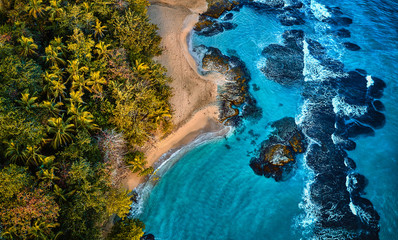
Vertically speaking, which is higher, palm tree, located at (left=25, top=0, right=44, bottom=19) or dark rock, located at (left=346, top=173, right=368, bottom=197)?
palm tree, located at (left=25, top=0, right=44, bottom=19)

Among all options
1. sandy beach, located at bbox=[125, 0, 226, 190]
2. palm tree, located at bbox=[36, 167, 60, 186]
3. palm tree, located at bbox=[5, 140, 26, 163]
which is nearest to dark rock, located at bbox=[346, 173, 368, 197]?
sandy beach, located at bbox=[125, 0, 226, 190]

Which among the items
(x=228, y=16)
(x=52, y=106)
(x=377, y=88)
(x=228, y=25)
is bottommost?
(x=377, y=88)

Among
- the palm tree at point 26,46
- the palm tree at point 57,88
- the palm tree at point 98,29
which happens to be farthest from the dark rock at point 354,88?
the palm tree at point 26,46

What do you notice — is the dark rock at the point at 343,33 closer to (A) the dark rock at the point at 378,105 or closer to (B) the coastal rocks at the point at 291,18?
(B) the coastal rocks at the point at 291,18

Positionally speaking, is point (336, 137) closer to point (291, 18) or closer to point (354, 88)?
point (354, 88)

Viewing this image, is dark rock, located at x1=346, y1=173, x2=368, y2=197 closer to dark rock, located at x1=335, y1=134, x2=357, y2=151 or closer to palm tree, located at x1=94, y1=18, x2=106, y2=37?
dark rock, located at x1=335, y1=134, x2=357, y2=151

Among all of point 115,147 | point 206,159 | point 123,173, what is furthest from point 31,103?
point 206,159

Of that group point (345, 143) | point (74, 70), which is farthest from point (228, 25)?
point (74, 70)
